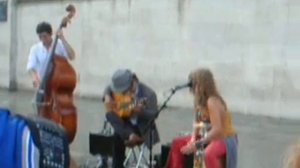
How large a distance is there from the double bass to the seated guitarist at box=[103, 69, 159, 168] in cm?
71

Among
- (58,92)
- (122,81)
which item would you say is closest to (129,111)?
(122,81)

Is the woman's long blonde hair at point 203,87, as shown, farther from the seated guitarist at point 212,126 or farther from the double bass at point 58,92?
the double bass at point 58,92

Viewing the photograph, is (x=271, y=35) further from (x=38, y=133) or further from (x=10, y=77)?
(x=38, y=133)

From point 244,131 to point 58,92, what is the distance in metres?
4.37

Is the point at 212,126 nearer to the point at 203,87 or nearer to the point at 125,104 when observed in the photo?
the point at 203,87

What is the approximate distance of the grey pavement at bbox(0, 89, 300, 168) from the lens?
35.9 feet

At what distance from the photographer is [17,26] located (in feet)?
69.3

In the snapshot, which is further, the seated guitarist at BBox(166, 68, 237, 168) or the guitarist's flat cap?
the guitarist's flat cap

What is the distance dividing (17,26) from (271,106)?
327 inches

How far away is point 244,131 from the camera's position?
1324 centimetres

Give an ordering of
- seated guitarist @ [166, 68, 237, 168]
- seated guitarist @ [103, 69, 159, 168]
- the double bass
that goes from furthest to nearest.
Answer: the double bass → seated guitarist @ [103, 69, 159, 168] → seated guitarist @ [166, 68, 237, 168]

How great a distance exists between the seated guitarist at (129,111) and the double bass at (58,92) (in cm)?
71

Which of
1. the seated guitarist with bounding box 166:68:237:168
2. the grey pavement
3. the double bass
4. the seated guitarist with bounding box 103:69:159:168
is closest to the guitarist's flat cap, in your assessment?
the seated guitarist with bounding box 103:69:159:168

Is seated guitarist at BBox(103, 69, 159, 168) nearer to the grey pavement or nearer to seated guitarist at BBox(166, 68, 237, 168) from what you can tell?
seated guitarist at BBox(166, 68, 237, 168)
